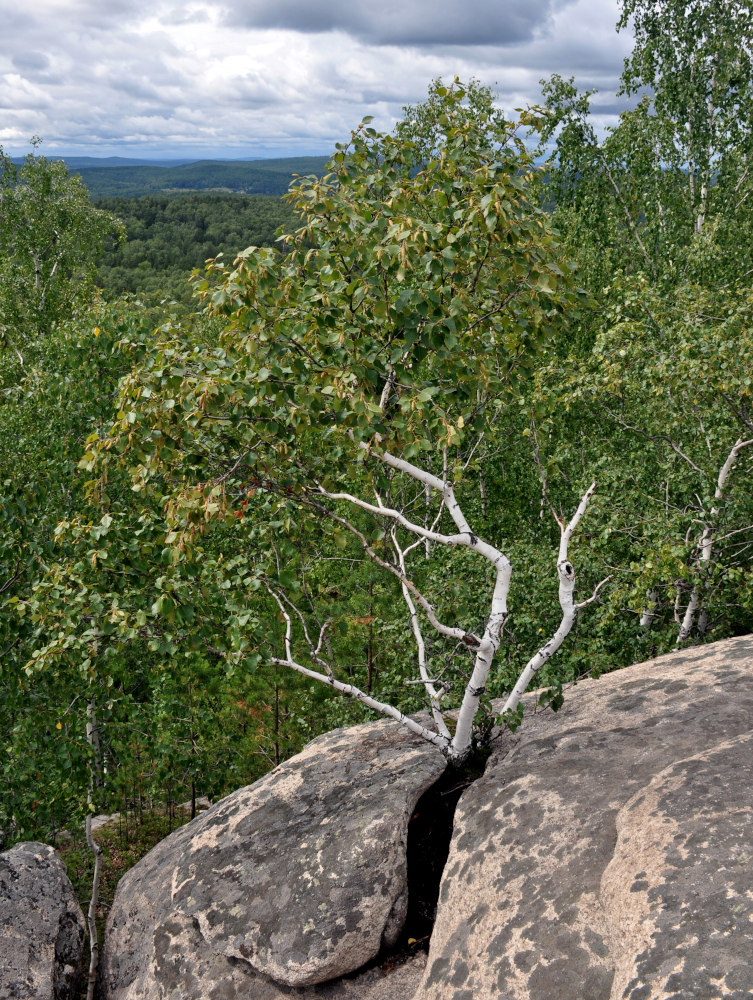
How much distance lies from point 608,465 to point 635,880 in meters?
9.68

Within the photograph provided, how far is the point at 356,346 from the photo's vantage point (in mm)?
7227

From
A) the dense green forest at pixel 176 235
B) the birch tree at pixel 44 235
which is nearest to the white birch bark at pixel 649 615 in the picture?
the birch tree at pixel 44 235

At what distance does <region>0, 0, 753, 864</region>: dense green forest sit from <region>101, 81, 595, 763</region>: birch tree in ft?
0.14

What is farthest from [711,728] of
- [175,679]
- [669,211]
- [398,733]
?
[669,211]

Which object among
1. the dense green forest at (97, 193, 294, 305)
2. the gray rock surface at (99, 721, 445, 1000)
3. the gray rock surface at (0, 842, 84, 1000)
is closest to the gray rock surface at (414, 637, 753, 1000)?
the gray rock surface at (99, 721, 445, 1000)

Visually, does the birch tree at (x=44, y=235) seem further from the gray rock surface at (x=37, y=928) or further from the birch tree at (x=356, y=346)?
the birch tree at (x=356, y=346)

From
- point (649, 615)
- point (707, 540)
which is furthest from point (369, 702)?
point (707, 540)

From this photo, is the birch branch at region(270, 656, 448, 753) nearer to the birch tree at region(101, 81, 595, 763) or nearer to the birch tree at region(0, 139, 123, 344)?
the birch tree at region(101, 81, 595, 763)

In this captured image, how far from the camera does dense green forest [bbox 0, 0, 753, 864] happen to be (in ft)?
22.9

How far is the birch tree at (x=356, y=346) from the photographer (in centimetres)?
660

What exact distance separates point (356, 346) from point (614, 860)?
513 cm

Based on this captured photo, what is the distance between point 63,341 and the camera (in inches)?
468

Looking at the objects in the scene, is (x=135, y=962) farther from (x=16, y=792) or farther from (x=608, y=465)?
(x=608, y=465)

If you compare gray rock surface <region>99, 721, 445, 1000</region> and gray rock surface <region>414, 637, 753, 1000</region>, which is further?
gray rock surface <region>99, 721, 445, 1000</region>
